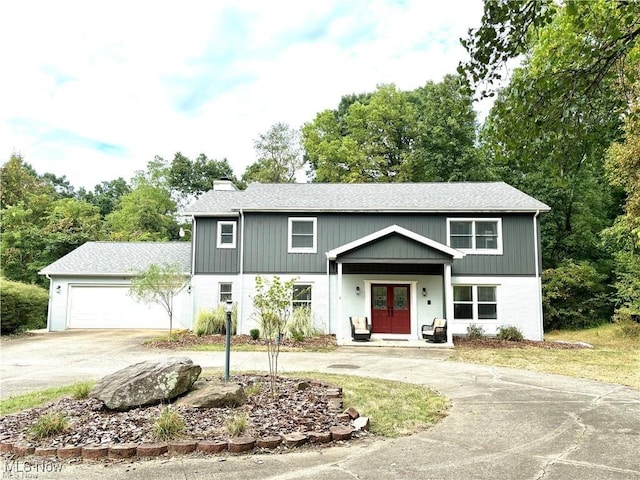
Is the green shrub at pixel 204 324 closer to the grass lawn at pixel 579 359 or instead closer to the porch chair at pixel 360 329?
the porch chair at pixel 360 329

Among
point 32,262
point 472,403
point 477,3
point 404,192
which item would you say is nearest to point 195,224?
point 404,192

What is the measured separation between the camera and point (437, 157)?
2856 cm

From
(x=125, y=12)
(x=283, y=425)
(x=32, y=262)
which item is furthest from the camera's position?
(x=32, y=262)

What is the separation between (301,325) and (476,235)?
7975 mm

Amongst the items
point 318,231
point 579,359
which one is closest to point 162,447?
point 579,359

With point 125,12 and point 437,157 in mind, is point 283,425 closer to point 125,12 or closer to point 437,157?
point 125,12

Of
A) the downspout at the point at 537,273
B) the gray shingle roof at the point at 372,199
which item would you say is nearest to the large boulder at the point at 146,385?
the gray shingle roof at the point at 372,199

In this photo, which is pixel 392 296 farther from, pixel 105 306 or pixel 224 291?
pixel 105 306

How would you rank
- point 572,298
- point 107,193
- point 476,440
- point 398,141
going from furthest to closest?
1. point 107,193
2. point 398,141
3. point 572,298
4. point 476,440

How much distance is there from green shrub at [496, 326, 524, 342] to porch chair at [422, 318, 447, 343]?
2.56 meters

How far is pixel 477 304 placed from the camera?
17438 mm

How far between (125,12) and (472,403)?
792cm

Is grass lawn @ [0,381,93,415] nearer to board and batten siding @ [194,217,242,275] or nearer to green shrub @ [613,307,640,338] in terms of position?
board and batten siding @ [194,217,242,275]

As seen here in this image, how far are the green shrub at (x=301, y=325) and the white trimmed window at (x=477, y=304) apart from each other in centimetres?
573
